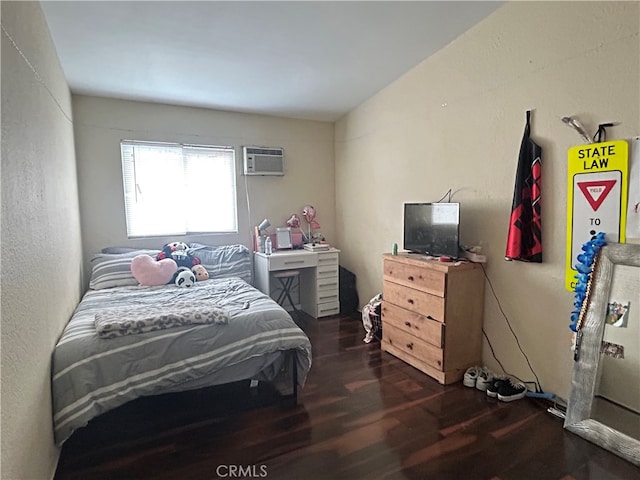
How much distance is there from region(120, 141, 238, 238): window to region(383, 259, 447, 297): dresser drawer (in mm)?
2078

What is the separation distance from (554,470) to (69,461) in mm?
2410

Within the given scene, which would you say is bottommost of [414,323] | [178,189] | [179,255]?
[414,323]

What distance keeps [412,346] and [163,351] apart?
1840 mm

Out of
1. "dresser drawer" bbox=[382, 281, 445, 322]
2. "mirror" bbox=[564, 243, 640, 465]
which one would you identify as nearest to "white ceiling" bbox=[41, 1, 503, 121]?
"mirror" bbox=[564, 243, 640, 465]

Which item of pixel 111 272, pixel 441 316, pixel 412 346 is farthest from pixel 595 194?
pixel 111 272

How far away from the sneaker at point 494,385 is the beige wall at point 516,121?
0.15 m

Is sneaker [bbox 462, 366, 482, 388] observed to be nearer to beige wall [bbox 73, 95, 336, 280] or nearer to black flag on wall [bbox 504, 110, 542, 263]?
black flag on wall [bbox 504, 110, 542, 263]

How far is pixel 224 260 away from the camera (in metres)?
3.83

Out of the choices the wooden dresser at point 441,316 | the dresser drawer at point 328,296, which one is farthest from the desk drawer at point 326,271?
the wooden dresser at point 441,316

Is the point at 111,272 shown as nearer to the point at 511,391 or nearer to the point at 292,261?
the point at 292,261

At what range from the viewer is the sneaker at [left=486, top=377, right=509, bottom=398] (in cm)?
235

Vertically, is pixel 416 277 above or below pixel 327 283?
above

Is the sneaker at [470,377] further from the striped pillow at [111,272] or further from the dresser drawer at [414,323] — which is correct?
the striped pillow at [111,272]

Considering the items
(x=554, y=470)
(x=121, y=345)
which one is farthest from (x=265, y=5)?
(x=554, y=470)
